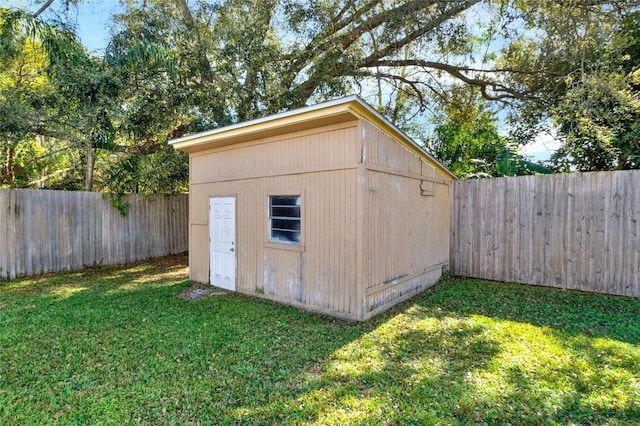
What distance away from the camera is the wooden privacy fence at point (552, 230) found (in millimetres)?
5379

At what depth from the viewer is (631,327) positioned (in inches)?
165

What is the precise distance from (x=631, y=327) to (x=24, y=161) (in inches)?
679

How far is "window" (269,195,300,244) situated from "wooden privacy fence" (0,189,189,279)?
563 centimetres

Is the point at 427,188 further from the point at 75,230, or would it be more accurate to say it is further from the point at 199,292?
the point at 75,230

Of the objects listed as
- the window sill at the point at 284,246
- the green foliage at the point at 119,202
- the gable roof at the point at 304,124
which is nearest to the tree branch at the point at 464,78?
the gable roof at the point at 304,124

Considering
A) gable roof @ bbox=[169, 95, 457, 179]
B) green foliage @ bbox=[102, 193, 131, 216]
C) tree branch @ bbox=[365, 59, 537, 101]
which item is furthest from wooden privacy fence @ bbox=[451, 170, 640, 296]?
green foliage @ bbox=[102, 193, 131, 216]

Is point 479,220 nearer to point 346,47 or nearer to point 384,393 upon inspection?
point 384,393

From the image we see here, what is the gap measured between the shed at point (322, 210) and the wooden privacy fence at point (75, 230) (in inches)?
136

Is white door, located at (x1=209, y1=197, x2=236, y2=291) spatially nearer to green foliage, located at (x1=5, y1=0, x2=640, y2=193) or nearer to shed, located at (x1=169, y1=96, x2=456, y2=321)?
shed, located at (x1=169, y1=96, x2=456, y2=321)

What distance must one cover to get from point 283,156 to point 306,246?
156cm

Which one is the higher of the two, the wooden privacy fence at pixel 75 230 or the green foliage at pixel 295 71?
the green foliage at pixel 295 71

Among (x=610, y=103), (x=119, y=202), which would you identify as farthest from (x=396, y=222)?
(x=119, y=202)

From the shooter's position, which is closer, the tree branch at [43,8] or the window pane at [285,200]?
the window pane at [285,200]

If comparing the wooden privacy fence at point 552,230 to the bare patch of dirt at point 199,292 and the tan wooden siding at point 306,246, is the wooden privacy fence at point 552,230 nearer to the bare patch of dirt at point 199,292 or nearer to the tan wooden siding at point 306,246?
the tan wooden siding at point 306,246
